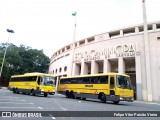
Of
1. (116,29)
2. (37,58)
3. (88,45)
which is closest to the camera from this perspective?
(116,29)

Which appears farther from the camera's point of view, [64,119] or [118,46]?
[118,46]

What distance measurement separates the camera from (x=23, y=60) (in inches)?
2413

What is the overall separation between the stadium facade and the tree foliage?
22.4 m

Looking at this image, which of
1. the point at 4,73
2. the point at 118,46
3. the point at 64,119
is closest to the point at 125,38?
the point at 118,46

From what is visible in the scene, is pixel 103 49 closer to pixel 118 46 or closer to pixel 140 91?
pixel 118 46

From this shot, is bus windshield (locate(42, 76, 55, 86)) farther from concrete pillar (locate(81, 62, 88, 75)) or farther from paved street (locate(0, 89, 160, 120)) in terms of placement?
concrete pillar (locate(81, 62, 88, 75))

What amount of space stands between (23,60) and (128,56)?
41186 mm

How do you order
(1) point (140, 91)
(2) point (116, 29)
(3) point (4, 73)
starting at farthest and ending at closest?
(3) point (4, 73), (2) point (116, 29), (1) point (140, 91)

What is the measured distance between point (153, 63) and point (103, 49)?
9996 mm

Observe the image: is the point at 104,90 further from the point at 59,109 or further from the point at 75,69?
the point at 75,69

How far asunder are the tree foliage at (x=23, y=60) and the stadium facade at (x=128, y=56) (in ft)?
73.5

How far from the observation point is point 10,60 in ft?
184

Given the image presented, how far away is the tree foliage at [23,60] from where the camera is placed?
5628cm

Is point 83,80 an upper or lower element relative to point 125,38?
lower
